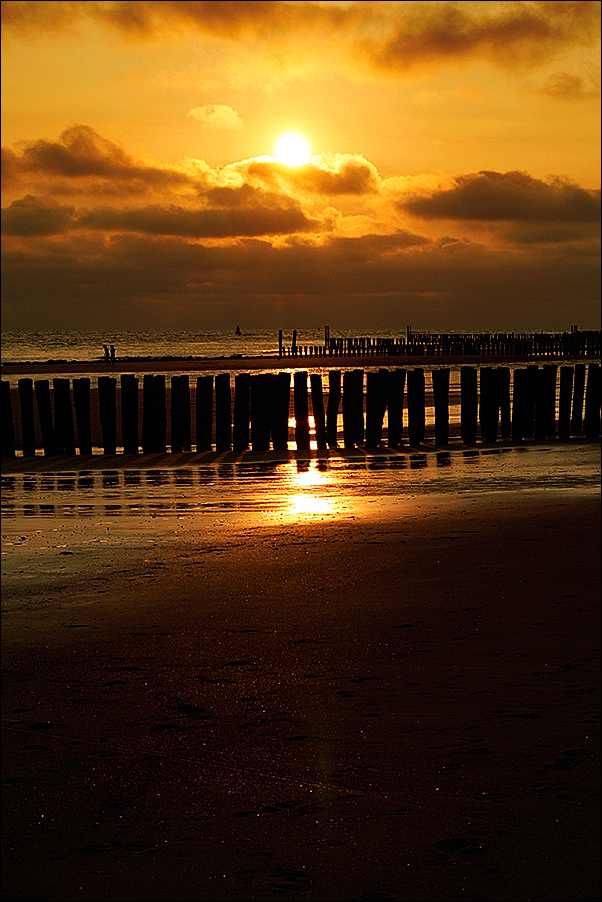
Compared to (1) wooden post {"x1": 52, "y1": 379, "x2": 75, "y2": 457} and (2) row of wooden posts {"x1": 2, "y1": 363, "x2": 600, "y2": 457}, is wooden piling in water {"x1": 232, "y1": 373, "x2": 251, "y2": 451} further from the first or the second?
(1) wooden post {"x1": 52, "y1": 379, "x2": 75, "y2": 457}

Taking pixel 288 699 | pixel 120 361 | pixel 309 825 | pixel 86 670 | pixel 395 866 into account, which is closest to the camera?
pixel 395 866

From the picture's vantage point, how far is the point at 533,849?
2848mm

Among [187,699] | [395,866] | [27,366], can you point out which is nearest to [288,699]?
[187,699]

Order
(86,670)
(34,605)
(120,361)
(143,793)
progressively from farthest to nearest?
1. (120,361)
2. (34,605)
3. (86,670)
4. (143,793)

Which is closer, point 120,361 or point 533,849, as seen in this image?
point 533,849

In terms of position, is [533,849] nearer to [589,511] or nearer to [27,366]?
[589,511]

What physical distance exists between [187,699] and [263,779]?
32.3 inches

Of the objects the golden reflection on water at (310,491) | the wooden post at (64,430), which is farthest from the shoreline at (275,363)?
the golden reflection on water at (310,491)

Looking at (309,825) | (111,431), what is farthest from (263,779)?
(111,431)

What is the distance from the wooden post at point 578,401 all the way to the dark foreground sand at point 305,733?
385 inches

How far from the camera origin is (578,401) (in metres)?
15.6

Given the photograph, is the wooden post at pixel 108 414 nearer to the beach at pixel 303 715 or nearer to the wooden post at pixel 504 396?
the wooden post at pixel 504 396

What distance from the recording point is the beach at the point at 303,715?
9.21 ft

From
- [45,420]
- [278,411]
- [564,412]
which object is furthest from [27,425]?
[564,412]
